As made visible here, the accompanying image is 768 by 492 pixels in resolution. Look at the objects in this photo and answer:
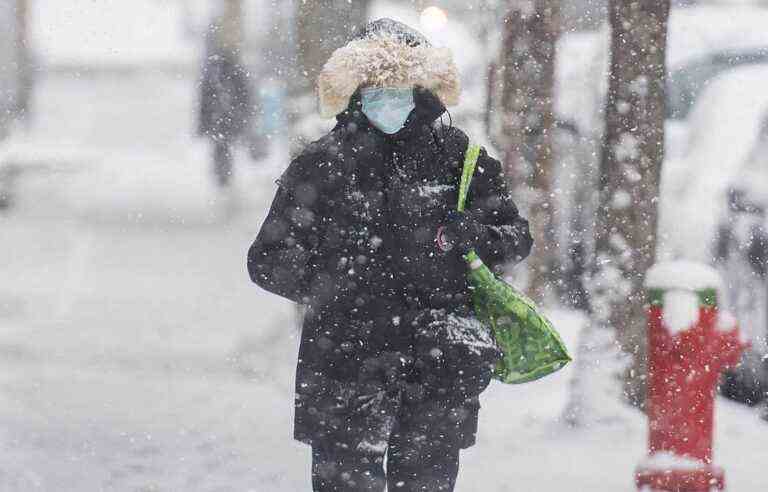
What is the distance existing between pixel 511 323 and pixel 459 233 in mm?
337

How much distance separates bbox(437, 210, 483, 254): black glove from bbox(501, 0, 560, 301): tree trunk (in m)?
3.55

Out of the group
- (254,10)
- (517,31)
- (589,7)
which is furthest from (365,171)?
(254,10)

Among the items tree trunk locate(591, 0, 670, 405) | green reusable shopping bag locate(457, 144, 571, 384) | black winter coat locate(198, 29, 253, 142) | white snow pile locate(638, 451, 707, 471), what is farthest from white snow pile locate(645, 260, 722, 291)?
black winter coat locate(198, 29, 253, 142)

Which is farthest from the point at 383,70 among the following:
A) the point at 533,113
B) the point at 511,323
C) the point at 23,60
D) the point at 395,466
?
the point at 23,60

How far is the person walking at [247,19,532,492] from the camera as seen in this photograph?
362 centimetres

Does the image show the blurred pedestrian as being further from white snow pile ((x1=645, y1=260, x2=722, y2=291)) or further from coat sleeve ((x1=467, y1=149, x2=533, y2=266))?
coat sleeve ((x1=467, y1=149, x2=533, y2=266))

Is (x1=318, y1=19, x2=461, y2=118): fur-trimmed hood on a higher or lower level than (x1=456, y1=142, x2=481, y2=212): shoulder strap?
higher

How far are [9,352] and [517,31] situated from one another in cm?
341

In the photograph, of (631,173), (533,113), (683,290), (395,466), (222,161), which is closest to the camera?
Answer: (395,466)

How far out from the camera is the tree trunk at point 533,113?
7039 millimetres

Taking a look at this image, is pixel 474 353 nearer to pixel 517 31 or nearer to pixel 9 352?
pixel 517 31

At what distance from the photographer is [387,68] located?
3641mm

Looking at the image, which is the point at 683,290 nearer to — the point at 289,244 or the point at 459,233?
the point at 459,233

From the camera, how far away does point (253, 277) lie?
12.0ft
